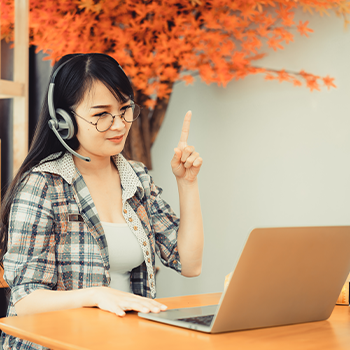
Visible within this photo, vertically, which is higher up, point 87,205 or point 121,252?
point 87,205

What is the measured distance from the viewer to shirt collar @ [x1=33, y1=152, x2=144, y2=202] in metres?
1.24

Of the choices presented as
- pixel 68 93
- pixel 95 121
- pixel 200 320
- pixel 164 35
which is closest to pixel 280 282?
pixel 200 320

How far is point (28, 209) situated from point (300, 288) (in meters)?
0.69

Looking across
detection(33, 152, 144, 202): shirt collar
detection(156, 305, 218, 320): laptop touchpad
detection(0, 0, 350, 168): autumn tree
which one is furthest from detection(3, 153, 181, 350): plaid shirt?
detection(0, 0, 350, 168): autumn tree

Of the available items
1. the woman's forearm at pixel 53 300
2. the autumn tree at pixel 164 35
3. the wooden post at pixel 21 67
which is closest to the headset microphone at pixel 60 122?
the woman's forearm at pixel 53 300

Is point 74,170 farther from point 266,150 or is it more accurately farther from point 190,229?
point 266,150

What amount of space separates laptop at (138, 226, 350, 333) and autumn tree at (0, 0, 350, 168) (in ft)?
5.77

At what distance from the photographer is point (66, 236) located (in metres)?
1.20

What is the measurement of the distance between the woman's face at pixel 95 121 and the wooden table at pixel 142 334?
54 centimetres

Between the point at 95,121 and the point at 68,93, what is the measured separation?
12 cm

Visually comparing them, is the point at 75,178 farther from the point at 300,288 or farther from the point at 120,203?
the point at 300,288

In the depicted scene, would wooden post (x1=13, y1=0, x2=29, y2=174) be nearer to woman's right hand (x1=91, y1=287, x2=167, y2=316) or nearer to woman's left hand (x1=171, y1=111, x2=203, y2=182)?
woman's left hand (x1=171, y1=111, x2=203, y2=182)

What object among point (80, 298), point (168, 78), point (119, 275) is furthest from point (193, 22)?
point (80, 298)

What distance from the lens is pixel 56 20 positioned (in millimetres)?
2584
